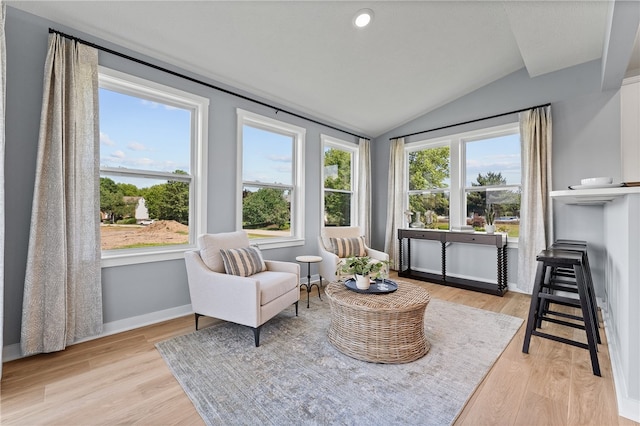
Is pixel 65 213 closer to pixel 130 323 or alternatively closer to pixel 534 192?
pixel 130 323

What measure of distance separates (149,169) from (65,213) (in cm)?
86

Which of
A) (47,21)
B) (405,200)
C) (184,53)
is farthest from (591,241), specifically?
(47,21)

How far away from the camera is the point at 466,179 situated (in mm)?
4637

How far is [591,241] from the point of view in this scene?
11.4ft

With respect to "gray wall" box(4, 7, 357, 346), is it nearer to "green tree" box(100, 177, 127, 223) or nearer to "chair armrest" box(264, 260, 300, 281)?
"green tree" box(100, 177, 127, 223)

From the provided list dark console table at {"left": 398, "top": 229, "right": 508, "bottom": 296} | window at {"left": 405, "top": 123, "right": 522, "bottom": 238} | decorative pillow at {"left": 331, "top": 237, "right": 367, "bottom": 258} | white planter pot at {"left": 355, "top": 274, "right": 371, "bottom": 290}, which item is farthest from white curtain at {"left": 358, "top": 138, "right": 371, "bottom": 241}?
white planter pot at {"left": 355, "top": 274, "right": 371, "bottom": 290}

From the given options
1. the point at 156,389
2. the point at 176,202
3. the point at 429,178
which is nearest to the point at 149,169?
the point at 176,202

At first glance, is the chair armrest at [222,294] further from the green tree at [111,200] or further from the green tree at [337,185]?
the green tree at [337,185]

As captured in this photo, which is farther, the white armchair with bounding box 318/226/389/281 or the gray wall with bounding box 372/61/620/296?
the white armchair with bounding box 318/226/389/281

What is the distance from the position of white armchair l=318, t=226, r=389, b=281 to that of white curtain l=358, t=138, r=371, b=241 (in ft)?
2.48

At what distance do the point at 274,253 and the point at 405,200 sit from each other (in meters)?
2.72

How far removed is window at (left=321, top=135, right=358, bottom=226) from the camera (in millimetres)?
4906

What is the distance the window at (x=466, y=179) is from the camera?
4199 mm

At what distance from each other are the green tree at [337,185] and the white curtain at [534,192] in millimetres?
2649
